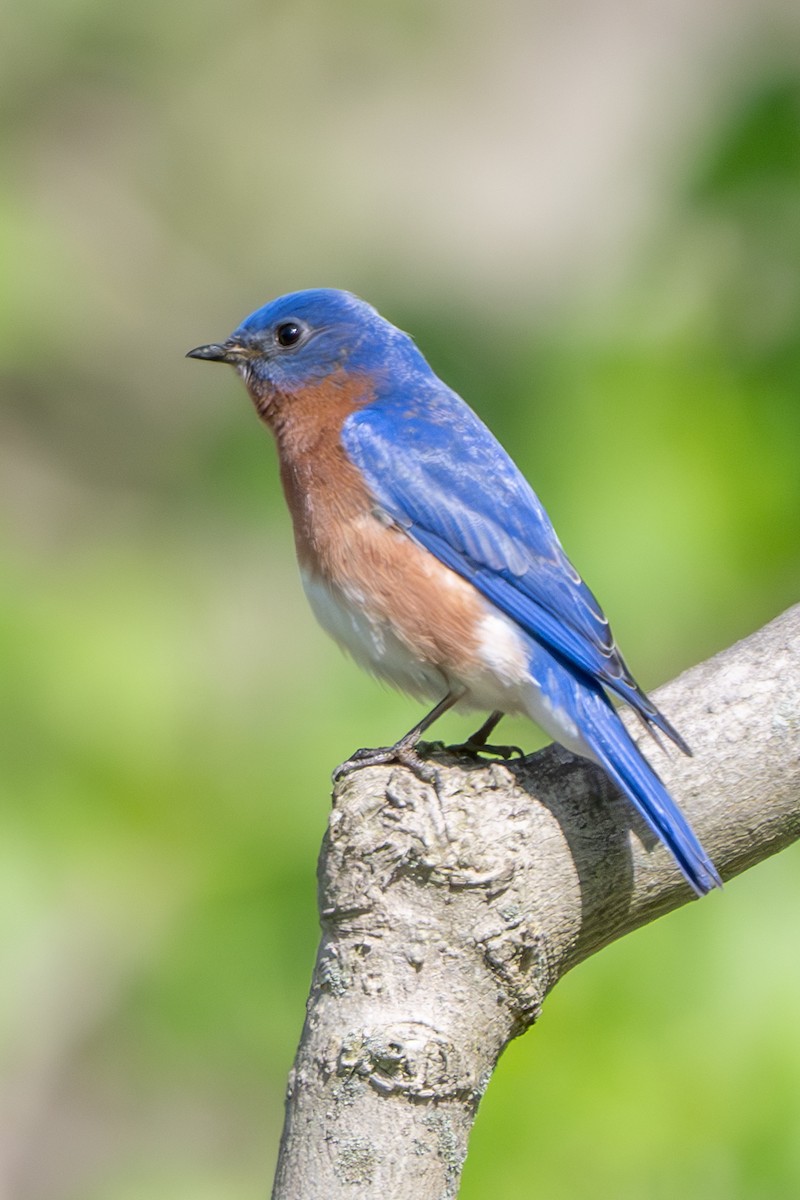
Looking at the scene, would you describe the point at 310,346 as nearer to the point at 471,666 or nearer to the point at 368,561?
the point at 368,561

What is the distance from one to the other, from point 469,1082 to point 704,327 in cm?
249

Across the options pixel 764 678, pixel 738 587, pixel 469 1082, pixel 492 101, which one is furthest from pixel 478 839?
pixel 492 101

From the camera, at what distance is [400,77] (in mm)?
7258

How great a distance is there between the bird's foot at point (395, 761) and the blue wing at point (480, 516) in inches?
17.4

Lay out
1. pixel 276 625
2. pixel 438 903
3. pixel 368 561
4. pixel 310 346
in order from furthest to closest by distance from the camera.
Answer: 1. pixel 276 625
2. pixel 310 346
3. pixel 368 561
4. pixel 438 903

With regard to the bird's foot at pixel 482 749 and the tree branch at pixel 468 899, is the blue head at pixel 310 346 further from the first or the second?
the tree branch at pixel 468 899

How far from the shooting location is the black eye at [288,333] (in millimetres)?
4159

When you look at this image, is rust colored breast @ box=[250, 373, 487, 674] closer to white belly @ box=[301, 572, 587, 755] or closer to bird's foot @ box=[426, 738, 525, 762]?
white belly @ box=[301, 572, 587, 755]

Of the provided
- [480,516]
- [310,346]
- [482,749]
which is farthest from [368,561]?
[310,346]

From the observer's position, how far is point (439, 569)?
3.55 metres

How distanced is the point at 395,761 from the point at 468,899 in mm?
494

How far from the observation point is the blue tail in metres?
2.70

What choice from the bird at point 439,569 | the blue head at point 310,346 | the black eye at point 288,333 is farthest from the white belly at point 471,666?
the black eye at point 288,333

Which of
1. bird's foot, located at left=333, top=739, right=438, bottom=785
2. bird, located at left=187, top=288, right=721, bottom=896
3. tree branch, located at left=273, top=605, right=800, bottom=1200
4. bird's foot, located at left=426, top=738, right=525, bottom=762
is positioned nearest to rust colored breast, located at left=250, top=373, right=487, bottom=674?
bird, located at left=187, top=288, right=721, bottom=896
